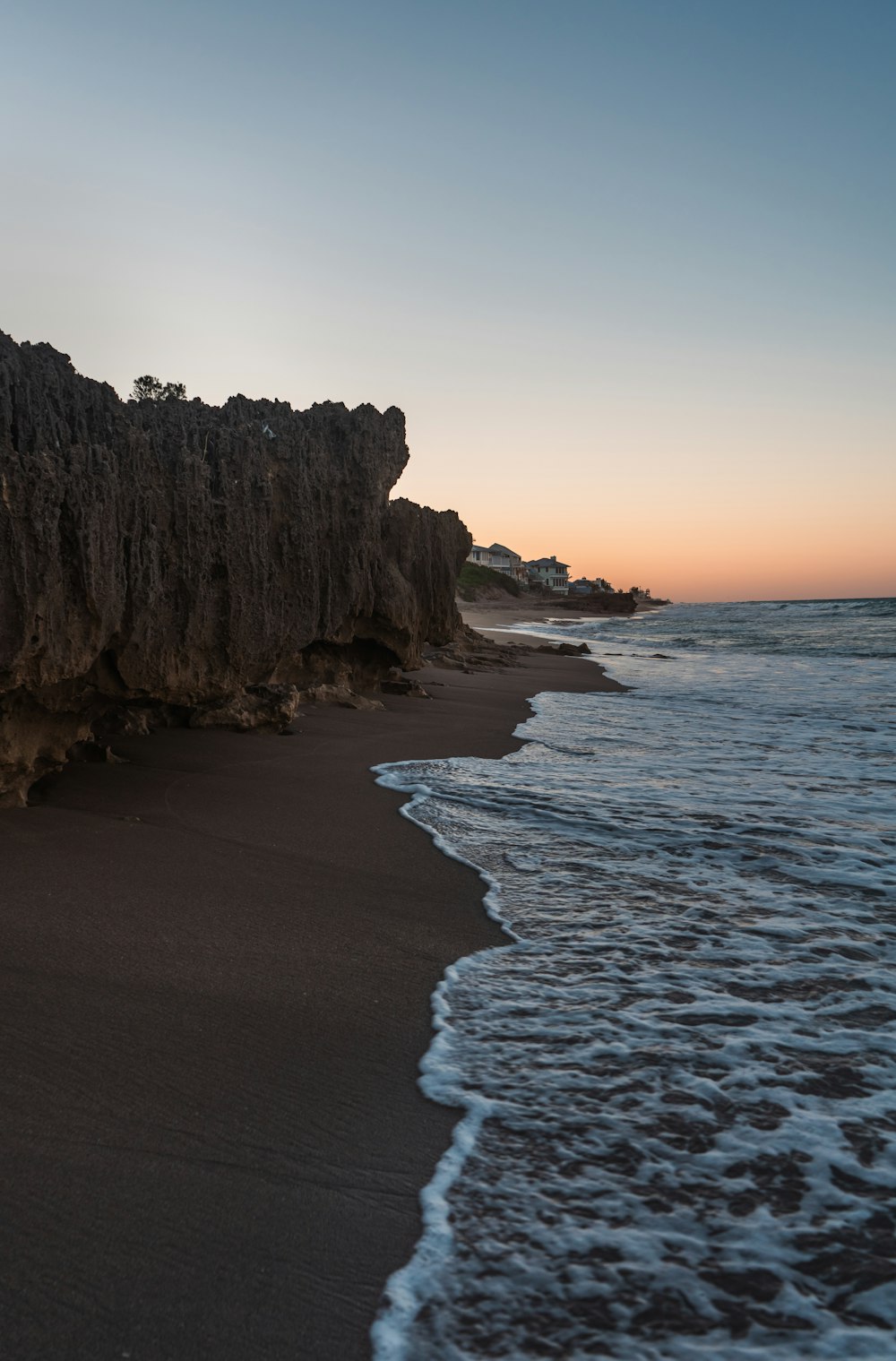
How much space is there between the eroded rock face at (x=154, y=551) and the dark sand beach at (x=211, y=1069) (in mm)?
852

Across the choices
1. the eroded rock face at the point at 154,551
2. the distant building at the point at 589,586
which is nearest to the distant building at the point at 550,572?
the distant building at the point at 589,586

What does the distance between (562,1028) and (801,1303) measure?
138cm

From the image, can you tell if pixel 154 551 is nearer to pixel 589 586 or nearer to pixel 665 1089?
pixel 665 1089

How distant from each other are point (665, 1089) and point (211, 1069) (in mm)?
1614

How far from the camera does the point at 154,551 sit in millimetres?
5863

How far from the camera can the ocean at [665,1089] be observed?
2074 mm

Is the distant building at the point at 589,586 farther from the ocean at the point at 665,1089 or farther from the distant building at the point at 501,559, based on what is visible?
the ocean at the point at 665,1089

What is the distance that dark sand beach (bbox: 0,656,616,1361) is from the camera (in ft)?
6.66

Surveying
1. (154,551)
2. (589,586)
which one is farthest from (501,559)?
(154,551)

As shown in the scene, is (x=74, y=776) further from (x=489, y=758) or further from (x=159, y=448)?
(x=489, y=758)

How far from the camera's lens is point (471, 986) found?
376cm

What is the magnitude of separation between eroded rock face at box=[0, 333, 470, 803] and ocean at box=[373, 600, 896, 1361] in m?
2.32

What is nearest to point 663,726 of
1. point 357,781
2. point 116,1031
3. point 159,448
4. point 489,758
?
point 489,758

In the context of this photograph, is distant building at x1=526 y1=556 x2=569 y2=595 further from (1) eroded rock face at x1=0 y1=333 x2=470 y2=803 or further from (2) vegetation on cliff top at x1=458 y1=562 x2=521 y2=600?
(1) eroded rock face at x1=0 y1=333 x2=470 y2=803
